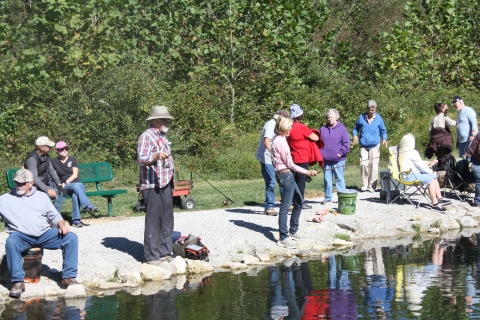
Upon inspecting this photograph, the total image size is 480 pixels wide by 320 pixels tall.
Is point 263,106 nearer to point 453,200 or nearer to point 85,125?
point 85,125

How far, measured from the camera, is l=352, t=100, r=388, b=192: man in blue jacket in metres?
17.3

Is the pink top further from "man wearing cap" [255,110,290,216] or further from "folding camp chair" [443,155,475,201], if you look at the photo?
"folding camp chair" [443,155,475,201]

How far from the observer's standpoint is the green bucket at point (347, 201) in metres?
14.8

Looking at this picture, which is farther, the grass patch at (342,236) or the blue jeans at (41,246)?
the grass patch at (342,236)

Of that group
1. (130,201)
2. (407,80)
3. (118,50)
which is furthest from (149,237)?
(407,80)

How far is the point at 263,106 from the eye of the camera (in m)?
24.6

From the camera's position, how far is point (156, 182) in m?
11.1

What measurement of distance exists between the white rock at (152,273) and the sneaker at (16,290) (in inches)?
60.0

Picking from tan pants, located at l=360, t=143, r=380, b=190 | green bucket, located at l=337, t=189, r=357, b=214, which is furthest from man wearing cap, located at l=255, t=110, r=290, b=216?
tan pants, located at l=360, t=143, r=380, b=190

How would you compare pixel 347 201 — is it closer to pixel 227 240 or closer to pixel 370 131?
pixel 227 240

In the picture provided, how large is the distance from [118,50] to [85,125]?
4.71 metres

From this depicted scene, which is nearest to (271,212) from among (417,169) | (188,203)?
(188,203)

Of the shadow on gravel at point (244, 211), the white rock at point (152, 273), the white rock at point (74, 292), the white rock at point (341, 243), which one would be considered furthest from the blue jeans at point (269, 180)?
the white rock at point (74, 292)

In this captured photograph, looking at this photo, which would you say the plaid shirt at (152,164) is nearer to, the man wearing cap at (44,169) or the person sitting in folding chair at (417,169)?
the man wearing cap at (44,169)
